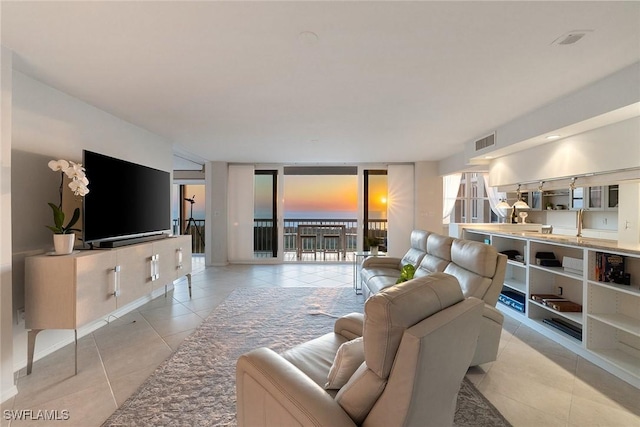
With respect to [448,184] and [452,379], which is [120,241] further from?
[448,184]

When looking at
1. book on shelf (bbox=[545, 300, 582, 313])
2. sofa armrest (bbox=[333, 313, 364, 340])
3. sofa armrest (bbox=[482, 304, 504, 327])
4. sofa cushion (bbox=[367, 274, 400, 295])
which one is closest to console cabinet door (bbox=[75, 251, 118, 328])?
sofa armrest (bbox=[333, 313, 364, 340])

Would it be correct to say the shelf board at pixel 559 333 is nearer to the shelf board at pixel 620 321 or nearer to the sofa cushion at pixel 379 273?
the shelf board at pixel 620 321

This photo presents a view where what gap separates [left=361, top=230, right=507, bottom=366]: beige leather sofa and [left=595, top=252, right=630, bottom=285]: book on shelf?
81cm

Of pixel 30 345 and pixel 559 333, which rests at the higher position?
pixel 30 345

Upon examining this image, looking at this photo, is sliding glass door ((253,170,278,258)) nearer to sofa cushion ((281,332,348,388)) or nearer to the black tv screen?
the black tv screen

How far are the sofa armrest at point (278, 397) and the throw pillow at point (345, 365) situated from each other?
0.67ft

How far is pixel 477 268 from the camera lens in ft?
7.93

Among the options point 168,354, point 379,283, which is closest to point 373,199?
point 379,283

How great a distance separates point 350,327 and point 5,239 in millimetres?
2431

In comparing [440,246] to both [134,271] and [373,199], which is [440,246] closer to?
[134,271]

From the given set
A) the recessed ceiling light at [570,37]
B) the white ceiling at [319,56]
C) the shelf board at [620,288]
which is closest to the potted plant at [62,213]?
the white ceiling at [319,56]

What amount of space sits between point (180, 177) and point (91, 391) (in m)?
6.68

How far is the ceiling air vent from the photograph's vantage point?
12.5ft

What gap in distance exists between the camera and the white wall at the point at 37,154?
90.2 inches
